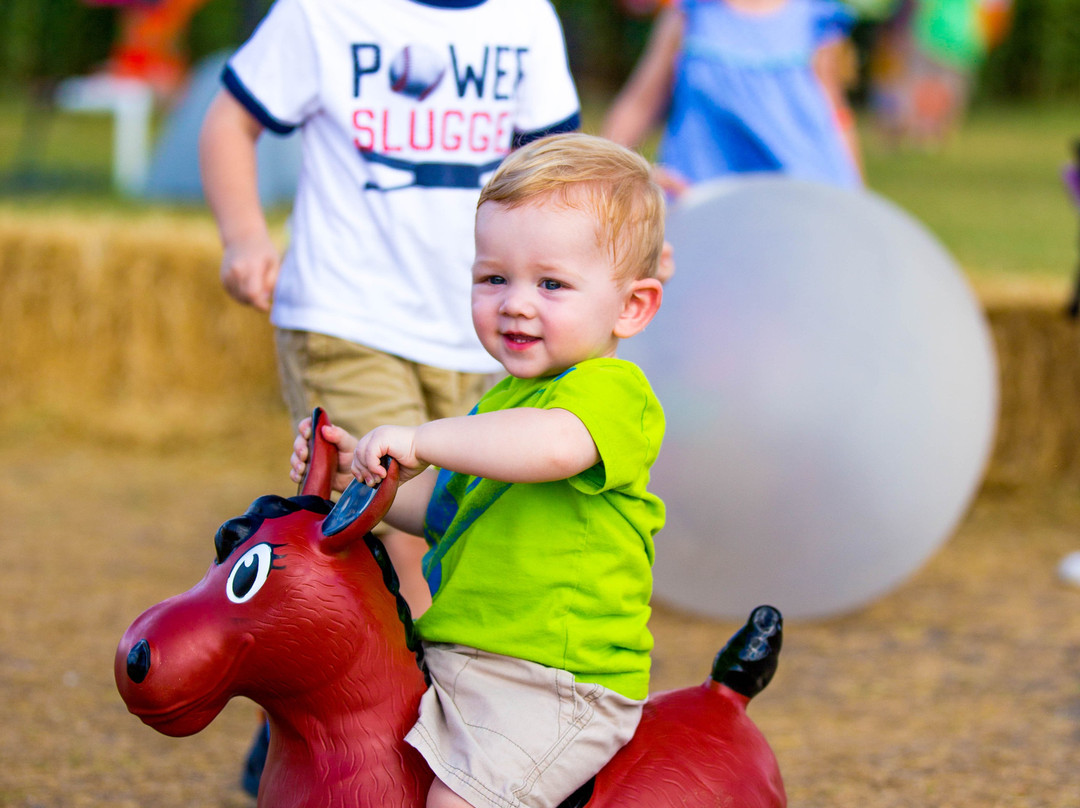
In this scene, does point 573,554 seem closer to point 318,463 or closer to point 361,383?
point 318,463

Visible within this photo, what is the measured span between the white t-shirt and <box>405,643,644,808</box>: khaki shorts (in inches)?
29.2

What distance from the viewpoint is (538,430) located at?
1393 millimetres

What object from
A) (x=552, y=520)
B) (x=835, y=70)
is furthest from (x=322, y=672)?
(x=835, y=70)

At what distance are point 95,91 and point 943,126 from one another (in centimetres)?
813

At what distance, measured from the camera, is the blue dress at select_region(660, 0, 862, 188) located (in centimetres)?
366

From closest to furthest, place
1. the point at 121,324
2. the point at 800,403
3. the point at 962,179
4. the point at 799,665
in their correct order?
the point at 800,403 < the point at 799,665 < the point at 121,324 < the point at 962,179

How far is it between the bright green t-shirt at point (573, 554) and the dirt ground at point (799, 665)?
99 cm

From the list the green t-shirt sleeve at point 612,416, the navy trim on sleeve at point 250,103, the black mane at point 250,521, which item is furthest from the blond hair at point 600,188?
the navy trim on sleeve at point 250,103

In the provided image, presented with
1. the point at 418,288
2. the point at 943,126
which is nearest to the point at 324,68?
the point at 418,288

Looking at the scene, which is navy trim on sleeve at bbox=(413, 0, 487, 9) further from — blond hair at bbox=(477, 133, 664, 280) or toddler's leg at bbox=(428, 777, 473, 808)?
toddler's leg at bbox=(428, 777, 473, 808)

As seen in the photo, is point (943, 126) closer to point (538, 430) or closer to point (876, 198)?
point (876, 198)

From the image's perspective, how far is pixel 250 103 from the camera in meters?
2.10

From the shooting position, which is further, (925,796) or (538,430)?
(925,796)

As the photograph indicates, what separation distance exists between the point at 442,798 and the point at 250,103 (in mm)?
1211
